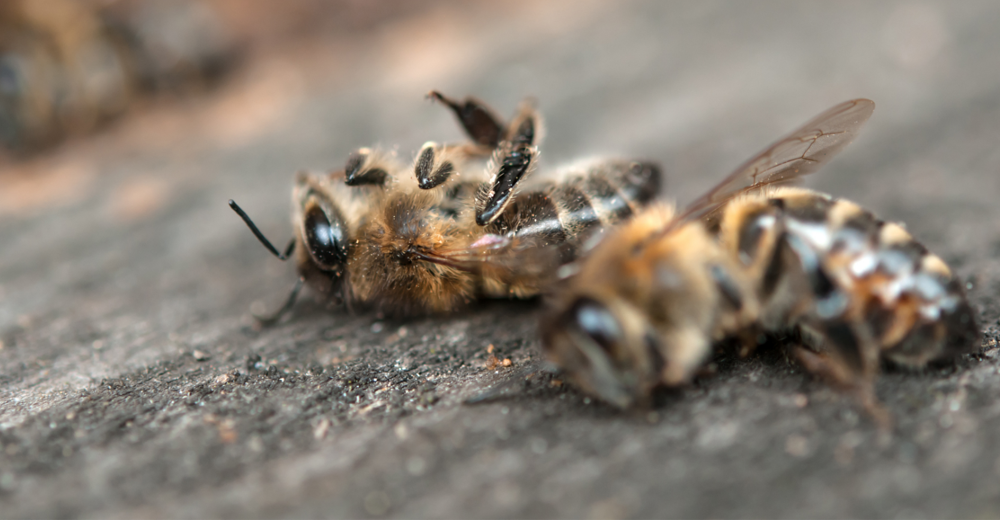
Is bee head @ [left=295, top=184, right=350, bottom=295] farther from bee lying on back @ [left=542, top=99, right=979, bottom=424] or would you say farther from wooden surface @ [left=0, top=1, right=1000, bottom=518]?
bee lying on back @ [left=542, top=99, right=979, bottom=424]

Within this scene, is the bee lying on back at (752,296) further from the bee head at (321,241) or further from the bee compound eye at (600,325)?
the bee head at (321,241)

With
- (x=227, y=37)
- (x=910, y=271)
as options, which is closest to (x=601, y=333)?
(x=910, y=271)

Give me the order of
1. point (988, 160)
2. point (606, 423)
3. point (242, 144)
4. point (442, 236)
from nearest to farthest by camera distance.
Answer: point (606, 423) → point (442, 236) → point (988, 160) → point (242, 144)

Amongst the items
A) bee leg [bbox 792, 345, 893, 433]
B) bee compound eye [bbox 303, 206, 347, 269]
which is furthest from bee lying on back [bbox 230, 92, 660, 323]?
bee leg [bbox 792, 345, 893, 433]

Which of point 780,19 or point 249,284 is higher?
point 780,19

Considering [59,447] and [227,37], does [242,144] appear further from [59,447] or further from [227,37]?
[59,447]

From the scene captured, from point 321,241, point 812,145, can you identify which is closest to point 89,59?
point 321,241

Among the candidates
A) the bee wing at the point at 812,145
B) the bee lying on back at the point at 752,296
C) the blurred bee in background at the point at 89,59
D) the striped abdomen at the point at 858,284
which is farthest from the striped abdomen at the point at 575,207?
the blurred bee in background at the point at 89,59
